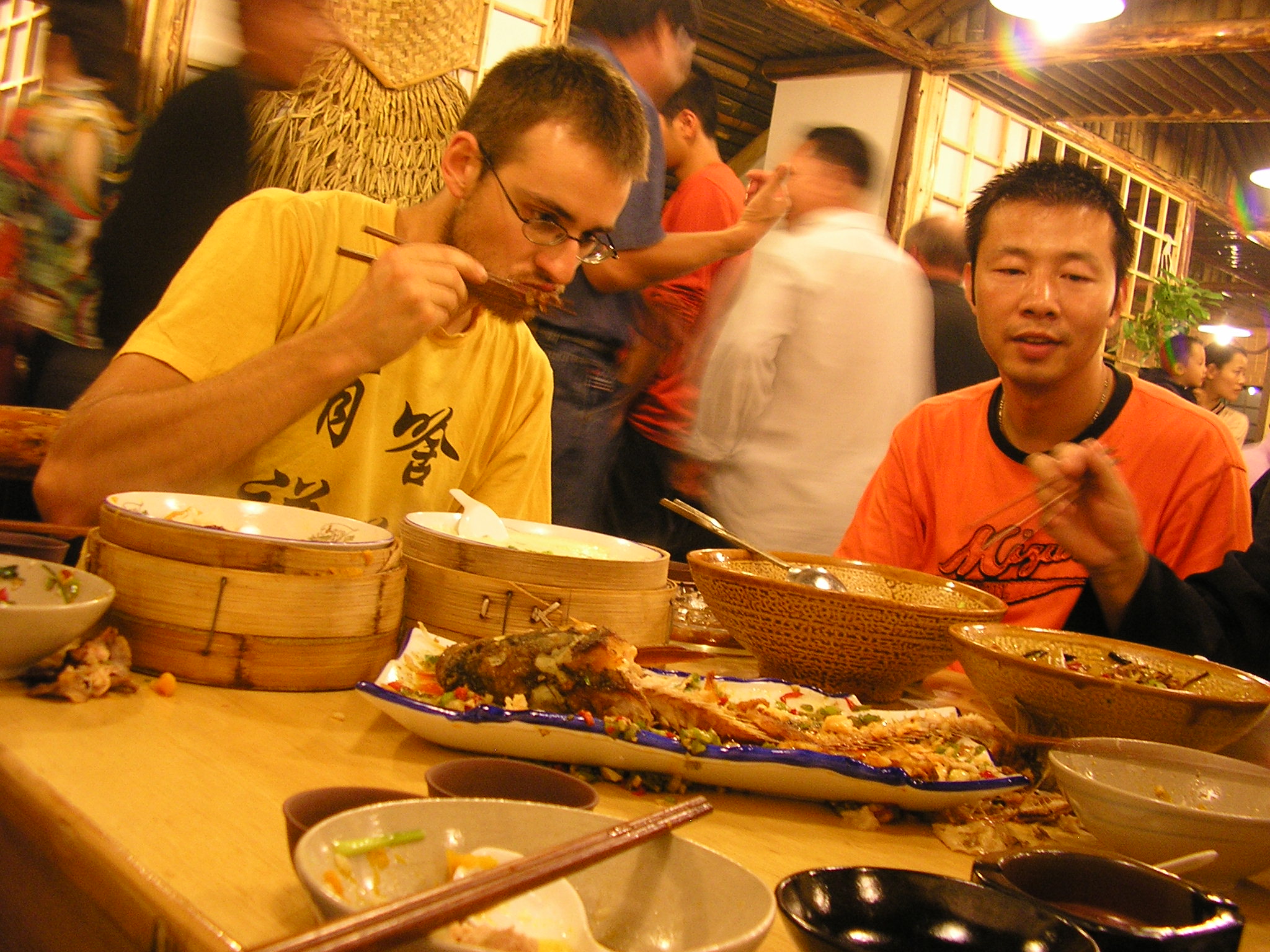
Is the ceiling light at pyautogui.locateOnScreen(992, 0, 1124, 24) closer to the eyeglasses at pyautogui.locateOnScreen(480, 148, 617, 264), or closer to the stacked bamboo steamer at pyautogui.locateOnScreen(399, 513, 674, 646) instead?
the eyeglasses at pyautogui.locateOnScreen(480, 148, 617, 264)

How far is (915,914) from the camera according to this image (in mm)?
679

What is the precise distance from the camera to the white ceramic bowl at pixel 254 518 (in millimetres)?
1303

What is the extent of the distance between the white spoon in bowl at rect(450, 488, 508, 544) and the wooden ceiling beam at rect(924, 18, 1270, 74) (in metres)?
5.28

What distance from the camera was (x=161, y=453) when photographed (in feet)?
5.74

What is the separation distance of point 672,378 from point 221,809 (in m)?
3.24

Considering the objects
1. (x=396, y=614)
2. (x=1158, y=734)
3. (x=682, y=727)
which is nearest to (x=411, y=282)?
(x=396, y=614)

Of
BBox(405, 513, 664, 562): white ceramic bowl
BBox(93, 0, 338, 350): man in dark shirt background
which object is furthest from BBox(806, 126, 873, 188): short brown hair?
BBox(405, 513, 664, 562): white ceramic bowl

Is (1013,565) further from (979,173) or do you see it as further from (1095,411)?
(979,173)

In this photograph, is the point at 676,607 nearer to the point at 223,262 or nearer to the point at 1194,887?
the point at 223,262

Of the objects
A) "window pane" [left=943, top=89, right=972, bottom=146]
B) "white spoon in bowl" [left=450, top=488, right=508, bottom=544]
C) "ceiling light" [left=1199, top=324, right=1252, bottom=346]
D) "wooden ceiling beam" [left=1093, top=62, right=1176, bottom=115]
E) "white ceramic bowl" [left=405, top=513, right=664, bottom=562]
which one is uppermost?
"wooden ceiling beam" [left=1093, top=62, right=1176, bottom=115]

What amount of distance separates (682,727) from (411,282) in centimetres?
99

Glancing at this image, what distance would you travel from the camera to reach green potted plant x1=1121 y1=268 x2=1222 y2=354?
8.78 meters

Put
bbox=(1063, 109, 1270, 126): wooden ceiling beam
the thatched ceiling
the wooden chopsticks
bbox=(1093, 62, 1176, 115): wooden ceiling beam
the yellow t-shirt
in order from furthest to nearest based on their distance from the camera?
bbox=(1063, 109, 1270, 126): wooden ceiling beam → bbox=(1093, 62, 1176, 115): wooden ceiling beam → the thatched ceiling → the yellow t-shirt → the wooden chopsticks

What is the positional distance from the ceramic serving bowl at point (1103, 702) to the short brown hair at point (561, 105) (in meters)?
1.33
